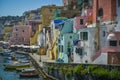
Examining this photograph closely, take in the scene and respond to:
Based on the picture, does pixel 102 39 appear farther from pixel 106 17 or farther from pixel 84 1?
pixel 84 1

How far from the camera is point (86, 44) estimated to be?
38.9 m

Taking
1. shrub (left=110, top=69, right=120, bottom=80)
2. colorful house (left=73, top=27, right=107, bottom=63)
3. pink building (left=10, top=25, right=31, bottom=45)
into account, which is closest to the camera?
shrub (left=110, top=69, right=120, bottom=80)

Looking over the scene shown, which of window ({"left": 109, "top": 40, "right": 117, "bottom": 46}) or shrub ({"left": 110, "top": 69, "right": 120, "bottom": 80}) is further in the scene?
window ({"left": 109, "top": 40, "right": 117, "bottom": 46})

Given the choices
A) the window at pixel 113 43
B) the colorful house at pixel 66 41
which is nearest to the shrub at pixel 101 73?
the window at pixel 113 43

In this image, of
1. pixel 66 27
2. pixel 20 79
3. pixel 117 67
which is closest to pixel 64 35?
pixel 66 27

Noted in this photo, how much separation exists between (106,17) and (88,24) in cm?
495

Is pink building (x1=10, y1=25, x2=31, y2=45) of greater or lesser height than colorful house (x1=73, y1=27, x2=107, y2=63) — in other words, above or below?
above

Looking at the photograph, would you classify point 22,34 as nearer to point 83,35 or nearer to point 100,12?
point 100,12

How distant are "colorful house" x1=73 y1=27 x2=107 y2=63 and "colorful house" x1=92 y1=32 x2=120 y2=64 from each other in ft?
9.37

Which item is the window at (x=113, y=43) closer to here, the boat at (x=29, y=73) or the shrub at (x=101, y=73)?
the shrub at (x=101, y=73)

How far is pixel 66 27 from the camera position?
50.1 m

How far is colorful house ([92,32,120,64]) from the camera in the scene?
3256cm

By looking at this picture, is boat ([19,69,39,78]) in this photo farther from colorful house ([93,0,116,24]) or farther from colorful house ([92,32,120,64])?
colorful house ([92,32,120,64])

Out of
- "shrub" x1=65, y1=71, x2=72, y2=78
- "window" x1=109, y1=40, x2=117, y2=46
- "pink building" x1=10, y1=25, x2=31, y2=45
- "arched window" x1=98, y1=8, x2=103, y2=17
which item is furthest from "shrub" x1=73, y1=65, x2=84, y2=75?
"pink building" x1=10, y1=25, x2=31, y2=45
